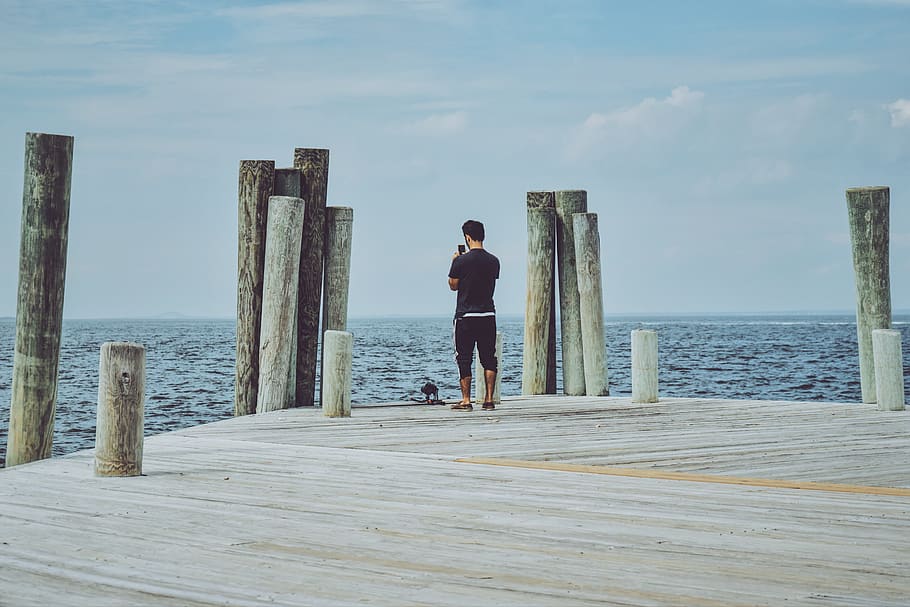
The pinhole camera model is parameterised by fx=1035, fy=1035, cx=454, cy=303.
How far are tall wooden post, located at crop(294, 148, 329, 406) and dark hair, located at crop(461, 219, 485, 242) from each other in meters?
1.88

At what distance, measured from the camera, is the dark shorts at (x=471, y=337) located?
11086 mm

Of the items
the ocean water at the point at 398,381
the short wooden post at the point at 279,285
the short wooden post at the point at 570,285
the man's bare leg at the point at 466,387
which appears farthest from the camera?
the ocean water at the point at 398,381

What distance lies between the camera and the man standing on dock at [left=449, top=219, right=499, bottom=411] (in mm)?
10898

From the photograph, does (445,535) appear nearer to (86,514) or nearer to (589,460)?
(86,514)

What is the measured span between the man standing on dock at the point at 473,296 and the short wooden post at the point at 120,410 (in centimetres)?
441

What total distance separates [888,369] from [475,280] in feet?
15.2

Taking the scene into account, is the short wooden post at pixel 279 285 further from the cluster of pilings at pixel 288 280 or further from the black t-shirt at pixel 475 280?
the black t-shirt at pixel 475 280

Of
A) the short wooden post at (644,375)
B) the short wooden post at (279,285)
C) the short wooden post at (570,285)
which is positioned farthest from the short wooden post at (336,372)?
the short wooden post at (570,285)

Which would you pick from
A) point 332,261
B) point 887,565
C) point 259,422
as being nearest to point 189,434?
point 259,422

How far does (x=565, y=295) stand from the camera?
44.1ft

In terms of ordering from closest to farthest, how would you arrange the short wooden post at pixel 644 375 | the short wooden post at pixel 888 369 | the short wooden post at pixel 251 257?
the short wooden post at pixel 888 369, the short wooden post at pixel 251 257, the short wooden post at pixel 644 375

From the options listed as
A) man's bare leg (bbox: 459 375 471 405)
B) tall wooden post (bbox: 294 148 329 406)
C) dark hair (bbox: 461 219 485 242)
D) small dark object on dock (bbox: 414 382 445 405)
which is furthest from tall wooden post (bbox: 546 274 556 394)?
tall wooden post (bbox: 294 148 329 406)

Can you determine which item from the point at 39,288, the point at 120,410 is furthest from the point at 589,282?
the point at 120,410

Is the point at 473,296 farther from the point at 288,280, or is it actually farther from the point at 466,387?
the point at 288,280
